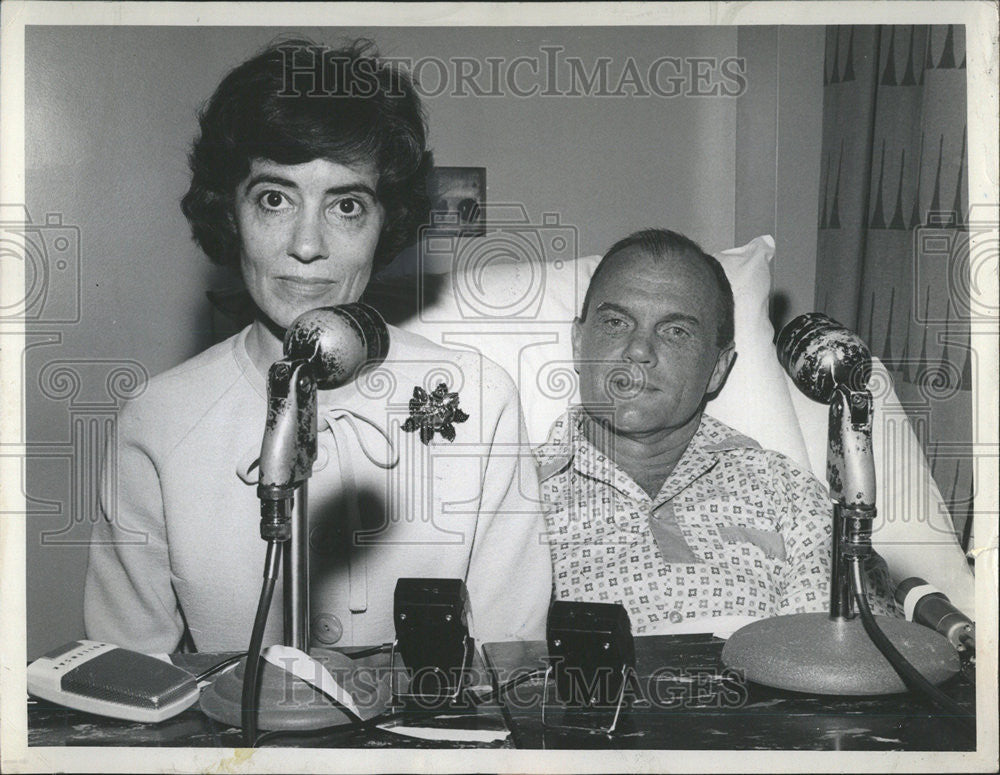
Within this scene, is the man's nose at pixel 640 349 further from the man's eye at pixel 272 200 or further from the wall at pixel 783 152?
the man's eye at pixel 272 200

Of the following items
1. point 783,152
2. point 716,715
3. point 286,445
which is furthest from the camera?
point 783,152

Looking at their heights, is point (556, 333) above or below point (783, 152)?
below

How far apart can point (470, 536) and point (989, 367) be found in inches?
27.6

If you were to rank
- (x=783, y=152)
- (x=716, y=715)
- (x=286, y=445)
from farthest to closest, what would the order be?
(x=783, y=152) < (x=716, y=715) < (x=286, y=445)

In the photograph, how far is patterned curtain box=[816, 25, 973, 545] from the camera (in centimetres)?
133

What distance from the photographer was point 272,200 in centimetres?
130

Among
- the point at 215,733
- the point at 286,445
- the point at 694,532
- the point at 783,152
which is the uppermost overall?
the point at 783,152

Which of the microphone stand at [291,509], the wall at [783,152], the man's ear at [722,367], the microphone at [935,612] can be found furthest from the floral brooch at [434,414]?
the microphone at [935,612]

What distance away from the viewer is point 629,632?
1172 millimetres

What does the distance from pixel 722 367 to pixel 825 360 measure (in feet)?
0.56

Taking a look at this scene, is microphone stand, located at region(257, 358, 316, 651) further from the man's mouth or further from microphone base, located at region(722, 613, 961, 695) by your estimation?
microphone base, located at region(722, 613, 961, 695)

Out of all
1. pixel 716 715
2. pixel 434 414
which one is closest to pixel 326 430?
pixel 434 414

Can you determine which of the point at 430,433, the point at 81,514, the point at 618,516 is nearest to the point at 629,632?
the point at 618,516

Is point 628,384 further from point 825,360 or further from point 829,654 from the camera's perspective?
point 829,654
